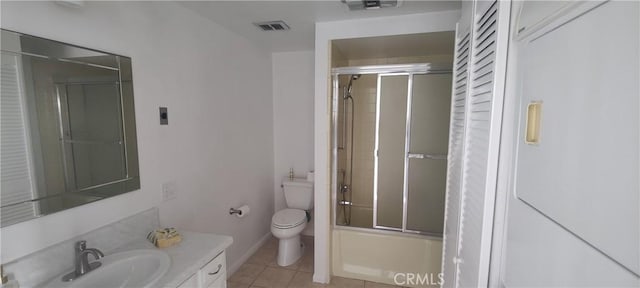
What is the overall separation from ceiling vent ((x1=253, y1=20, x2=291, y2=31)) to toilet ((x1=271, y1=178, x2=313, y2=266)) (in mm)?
1646

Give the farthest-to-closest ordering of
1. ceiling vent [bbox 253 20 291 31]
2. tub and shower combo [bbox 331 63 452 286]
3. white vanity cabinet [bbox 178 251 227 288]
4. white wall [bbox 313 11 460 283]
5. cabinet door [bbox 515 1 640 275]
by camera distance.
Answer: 1. tub and shower combo [bbox 331 63 452 286]
2. ceiling vent [bbox 253 20 291 31]
3. white wall [bbox 313 11 460 283]
4. white vanity cabinet [bbox 178 251 227 288]
5. cabinet door [bbox 515 1 640 275]

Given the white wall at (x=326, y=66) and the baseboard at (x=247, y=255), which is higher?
the white wall at (x=326, y=66)

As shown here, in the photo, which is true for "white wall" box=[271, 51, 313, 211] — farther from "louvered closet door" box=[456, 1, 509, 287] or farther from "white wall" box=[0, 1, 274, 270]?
"louvered closet door" box=[456, 1, 509, 287]

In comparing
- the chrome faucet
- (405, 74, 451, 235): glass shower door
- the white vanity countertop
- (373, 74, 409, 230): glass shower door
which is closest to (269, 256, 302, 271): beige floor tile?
(373, 74, 409, 230): glass shower door

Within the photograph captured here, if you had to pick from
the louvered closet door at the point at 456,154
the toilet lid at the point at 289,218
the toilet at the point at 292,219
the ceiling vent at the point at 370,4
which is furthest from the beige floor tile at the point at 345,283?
the ceiling vent at the point at 370,4

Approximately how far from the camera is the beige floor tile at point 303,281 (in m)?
2.46

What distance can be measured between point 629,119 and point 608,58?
0.40ft

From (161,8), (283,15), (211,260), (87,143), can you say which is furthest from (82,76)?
(283,15)

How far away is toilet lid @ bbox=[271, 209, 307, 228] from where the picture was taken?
8.85 feet

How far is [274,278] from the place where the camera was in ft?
8.45

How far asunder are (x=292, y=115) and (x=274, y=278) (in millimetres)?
1821

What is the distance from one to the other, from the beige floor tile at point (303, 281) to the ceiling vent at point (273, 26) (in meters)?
2.32

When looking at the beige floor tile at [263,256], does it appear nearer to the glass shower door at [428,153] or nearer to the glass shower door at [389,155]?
the glass shower door at [389,155]

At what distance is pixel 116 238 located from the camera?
150 cm
